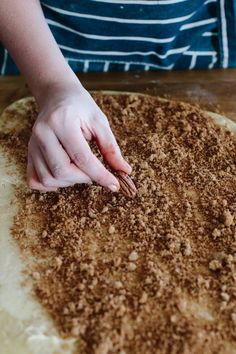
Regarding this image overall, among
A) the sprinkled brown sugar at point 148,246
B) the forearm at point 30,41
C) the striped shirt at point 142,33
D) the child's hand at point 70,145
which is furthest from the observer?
the striped shirt at point 142,33

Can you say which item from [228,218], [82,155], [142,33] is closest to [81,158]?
[82,155]

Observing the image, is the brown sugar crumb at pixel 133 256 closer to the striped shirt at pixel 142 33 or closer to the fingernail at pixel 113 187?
the fingernail at pixel 113 187

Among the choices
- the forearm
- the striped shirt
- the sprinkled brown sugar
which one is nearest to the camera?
the sprinkled brown sugar

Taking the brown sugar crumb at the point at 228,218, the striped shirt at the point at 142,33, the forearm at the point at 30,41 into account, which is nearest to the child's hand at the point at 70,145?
the forearm at the point at 30,41

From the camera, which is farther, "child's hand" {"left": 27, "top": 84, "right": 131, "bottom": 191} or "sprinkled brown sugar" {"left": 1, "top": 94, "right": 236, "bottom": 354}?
"child's hand" {"left": 27, "top": 84, "right": 131, "bottom": 191}

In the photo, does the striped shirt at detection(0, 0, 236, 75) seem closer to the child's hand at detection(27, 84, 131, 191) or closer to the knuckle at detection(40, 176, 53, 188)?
the child's hand at detection(27, 84, 131, 191)

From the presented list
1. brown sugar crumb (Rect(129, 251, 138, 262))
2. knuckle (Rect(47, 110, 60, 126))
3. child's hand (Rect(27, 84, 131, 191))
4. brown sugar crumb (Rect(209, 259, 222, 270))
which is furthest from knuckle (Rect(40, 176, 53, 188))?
brown sugar crumb (Rect(209, 259, 222, 270))
